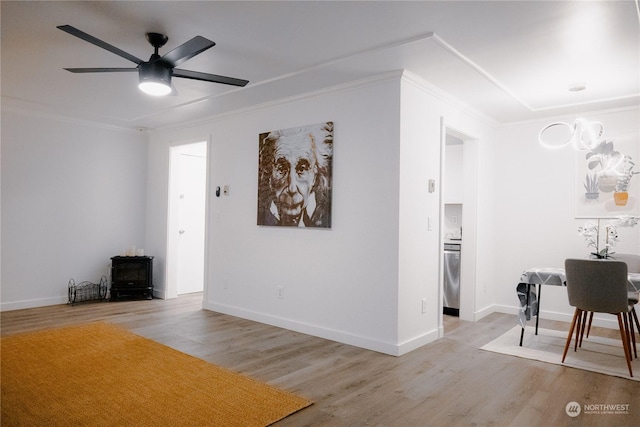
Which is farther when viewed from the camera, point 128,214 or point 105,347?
point 128,214

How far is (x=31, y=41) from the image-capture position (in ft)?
10.3

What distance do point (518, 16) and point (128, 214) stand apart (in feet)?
18.7

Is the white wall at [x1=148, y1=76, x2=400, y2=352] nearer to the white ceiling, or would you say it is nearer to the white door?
the white ceiling

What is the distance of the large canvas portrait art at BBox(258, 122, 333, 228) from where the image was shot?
13.5 ft

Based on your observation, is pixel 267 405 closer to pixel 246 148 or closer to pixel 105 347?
pixel 105 347

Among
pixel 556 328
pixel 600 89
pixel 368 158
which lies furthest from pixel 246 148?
pixel 556 328

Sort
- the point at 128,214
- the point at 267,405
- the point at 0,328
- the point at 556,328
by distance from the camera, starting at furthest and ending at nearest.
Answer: the point at 128,214 < the point at 556,328 < the point at 0,328 < the point at 267,405

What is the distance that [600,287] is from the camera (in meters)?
3.25

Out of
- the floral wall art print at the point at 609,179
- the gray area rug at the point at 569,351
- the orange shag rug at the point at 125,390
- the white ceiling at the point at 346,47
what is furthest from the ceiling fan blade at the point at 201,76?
the floral wall art print at the point at 609,179

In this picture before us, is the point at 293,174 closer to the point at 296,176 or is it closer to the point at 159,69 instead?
the point at 296,176

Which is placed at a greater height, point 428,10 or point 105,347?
point 428,10

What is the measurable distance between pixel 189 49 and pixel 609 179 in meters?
4.64

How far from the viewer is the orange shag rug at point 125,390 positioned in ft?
7.75

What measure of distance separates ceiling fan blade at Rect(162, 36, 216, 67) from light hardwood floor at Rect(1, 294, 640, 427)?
2264mm
